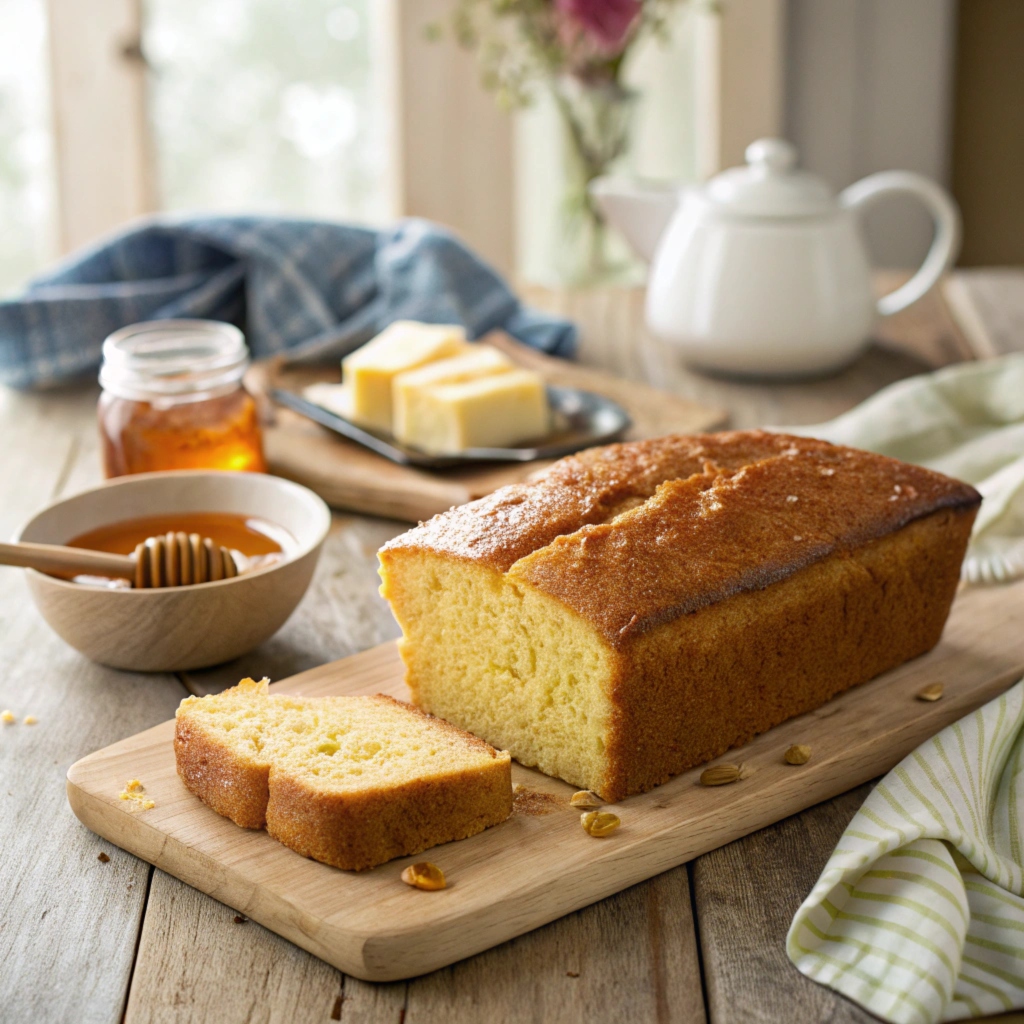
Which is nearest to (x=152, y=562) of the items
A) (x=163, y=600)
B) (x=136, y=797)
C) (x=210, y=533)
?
(x=163, y=600)

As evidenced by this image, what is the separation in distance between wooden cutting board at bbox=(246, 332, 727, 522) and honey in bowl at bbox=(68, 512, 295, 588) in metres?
0.43

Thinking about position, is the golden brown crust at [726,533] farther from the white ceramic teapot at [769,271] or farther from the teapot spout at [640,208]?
the teapot spout at [640,208]

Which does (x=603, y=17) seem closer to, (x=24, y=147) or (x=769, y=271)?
(x=769, y=271)

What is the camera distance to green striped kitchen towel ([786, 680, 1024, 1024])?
128 cm

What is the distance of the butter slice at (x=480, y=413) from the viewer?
2555mm

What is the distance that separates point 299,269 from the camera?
132 inches

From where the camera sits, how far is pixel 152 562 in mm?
1837

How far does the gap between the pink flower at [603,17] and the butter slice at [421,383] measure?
4.16 ft

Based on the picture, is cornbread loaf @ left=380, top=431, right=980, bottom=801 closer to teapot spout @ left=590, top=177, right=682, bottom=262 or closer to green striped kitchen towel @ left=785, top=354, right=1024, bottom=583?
green striped kitchen towel @ left=785, top=354, right=1024, bottom=583

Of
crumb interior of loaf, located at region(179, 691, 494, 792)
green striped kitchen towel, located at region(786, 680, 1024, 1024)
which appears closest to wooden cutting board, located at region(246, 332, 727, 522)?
crumb interior of loaf, located at region(179, 691, 494, 792)

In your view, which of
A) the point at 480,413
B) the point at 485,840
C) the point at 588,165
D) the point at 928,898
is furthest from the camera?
the point at 588,165

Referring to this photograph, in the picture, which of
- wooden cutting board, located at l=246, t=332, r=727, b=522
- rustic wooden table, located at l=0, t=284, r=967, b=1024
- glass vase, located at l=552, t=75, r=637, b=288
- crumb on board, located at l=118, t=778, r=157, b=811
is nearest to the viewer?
rustic wooden table, located at l=0, t=284, r=967, b=1024

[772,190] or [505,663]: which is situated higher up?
[772,190]

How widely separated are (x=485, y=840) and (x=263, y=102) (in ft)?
13.6
